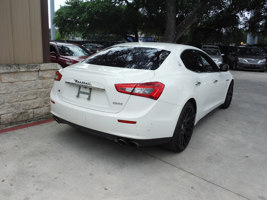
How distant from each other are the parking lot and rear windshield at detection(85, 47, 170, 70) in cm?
122

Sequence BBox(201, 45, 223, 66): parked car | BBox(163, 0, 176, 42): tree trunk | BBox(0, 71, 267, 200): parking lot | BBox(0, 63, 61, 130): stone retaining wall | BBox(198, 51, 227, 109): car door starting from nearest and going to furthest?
1. BBox(0, 71, 267, 200): parking lot
2. BBox(0, 63, 61, 130): stone retaining wall
3. BBox(198, 51, 227, 109): car door
4. BBox(163, 0, 176, 42): tree trunk
5. BBox(201, 45, 223, 66): parked car

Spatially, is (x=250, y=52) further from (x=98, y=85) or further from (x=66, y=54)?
(x=98, y=85)

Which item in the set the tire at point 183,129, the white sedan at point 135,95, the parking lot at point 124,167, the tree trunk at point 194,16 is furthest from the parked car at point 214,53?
the tire at point 183,129

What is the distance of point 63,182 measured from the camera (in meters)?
2.80

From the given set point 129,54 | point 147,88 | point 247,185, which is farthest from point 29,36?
point 247,185

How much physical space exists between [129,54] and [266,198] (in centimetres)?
249

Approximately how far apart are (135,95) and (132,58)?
2.93ft

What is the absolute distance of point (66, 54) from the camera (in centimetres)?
870

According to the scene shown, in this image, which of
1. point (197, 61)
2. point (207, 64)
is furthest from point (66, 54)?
point (197, 61)

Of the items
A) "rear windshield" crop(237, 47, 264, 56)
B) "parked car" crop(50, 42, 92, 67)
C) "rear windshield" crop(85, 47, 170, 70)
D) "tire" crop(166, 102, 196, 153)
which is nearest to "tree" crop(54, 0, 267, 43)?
"rear windshield" crop(237, 47, 264, 56)

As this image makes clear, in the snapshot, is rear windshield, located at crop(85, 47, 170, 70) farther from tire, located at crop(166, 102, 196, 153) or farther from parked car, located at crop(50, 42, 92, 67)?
parked car, located at crop(50, 42, 92, 67)

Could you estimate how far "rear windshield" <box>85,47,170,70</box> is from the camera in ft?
11.1

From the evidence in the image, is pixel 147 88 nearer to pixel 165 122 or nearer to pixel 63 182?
pixel 165 122

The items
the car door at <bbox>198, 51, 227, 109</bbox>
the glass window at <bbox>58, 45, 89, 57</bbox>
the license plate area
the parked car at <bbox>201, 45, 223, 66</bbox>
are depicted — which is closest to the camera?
the license plate area
